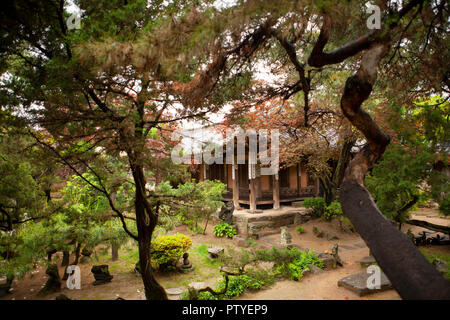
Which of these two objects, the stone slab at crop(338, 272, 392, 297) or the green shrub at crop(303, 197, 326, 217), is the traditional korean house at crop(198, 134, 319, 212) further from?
the stone slab at crop(338, 272, 392, 297)

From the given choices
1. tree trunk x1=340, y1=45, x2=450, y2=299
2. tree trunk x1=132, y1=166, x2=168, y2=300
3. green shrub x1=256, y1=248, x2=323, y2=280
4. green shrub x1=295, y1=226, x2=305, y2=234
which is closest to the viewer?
tree trunk x1=340, y1=45, x2=450, y2=299

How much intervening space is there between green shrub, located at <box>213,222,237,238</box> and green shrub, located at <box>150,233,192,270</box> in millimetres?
3103

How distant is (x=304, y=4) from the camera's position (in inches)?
91.4

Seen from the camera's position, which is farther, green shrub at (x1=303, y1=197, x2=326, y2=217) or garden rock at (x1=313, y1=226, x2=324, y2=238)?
green shrub at (x1=303, y1=197, x2=326, y2=217)

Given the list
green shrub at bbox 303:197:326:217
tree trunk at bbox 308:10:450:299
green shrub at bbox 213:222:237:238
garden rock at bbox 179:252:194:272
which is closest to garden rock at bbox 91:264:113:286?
garden rock at bbox 179:252:194:272

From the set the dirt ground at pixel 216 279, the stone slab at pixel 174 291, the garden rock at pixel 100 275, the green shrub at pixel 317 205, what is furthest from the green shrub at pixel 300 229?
the garden rock at pixel 100 275

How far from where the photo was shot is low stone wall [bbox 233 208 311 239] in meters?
10.5

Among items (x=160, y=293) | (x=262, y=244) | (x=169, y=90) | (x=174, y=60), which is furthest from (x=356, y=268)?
(x=174, y=60)

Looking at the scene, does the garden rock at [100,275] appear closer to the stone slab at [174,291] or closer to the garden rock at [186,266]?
the stone slab at [174,291]

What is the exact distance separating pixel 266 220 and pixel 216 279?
15.7 feet

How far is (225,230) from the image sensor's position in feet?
Result: 35.7

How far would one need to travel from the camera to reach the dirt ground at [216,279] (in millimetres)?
5387

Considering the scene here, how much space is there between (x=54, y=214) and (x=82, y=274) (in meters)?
2.97

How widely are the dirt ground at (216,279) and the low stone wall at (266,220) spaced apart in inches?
23.6
